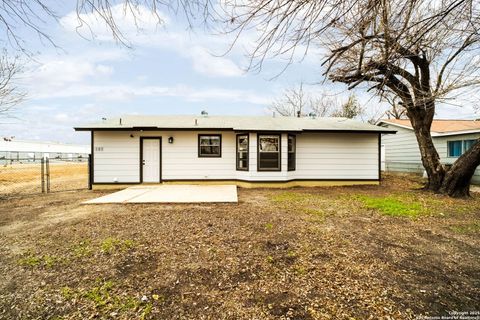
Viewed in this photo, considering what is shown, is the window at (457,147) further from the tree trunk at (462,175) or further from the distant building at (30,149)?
the distant building at (30,149)

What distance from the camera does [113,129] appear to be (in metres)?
10.1

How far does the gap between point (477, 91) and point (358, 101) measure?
19543 mm

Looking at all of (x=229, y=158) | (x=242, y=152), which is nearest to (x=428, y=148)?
(x=242, y=152)

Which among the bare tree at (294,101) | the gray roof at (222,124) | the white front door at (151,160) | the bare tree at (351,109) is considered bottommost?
the white front door at (151,160)

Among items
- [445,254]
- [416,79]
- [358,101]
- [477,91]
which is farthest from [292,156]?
[358,101]

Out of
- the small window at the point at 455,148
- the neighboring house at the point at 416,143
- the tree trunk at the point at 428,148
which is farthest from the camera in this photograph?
the small window at the point at 455,148

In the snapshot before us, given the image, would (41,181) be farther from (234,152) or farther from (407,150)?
(407,150)

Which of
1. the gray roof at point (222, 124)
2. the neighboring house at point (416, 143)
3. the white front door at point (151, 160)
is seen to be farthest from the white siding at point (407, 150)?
the white front door at point (151, 160)

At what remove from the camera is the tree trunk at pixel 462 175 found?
26.8ft

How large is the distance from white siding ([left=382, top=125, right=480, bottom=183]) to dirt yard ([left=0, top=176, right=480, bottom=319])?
8.61m

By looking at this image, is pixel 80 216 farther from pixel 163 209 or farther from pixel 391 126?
pixel 391 126

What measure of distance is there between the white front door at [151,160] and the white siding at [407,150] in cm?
1450

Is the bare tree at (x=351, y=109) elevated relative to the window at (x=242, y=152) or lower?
elevated

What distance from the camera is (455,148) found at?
12578 millimetres
